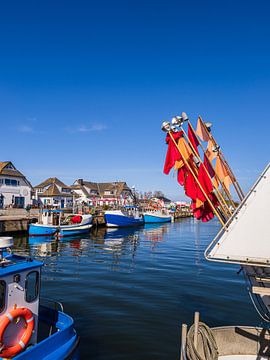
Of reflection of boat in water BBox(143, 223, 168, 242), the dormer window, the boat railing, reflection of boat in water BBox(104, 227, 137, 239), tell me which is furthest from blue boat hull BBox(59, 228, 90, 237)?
the boat railing

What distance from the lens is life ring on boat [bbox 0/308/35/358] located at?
28.7 feet

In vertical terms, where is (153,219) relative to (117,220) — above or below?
below

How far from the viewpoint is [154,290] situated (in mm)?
20250

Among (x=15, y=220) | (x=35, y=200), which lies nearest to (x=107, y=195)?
(x=35, y=200)

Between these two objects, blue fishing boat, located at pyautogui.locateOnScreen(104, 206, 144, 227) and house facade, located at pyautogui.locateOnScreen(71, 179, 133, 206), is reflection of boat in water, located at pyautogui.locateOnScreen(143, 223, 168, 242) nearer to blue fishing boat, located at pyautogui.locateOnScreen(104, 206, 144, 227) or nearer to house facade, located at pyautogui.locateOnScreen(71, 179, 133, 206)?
blue fishing boat, located at pyautogui.locateOnScreen(104, 206, 144, 227)

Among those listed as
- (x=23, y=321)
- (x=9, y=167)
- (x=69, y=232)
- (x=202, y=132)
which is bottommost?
(x=69, y=232)

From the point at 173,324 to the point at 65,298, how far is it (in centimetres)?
712

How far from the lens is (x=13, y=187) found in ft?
223

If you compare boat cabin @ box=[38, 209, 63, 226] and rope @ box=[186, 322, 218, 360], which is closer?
rope @ box=[186, 322, 218, 360]

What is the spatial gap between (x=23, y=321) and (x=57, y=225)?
42714 mm

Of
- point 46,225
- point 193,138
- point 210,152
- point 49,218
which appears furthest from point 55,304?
point 49,218

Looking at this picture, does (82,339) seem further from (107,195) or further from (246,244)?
(107,195)

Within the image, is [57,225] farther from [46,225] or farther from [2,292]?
[2,292]

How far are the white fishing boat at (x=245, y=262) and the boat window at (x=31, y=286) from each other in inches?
202
